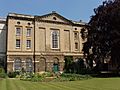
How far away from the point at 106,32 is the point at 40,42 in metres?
19.3

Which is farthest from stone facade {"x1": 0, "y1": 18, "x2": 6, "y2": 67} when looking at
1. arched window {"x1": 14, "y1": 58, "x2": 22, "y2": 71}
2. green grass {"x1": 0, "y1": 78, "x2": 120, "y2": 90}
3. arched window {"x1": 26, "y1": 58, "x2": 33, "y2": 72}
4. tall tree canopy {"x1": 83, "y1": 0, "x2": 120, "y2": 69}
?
green grass {"x1": 0, "y1": 78, "x2": 120, "y2": 90}

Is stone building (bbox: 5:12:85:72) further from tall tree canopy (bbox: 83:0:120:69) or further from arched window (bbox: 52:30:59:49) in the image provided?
tall tree canopy (bbox: 83:0:120:69)

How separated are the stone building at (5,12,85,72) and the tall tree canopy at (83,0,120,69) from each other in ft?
47.6

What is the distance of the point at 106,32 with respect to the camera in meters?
43.6

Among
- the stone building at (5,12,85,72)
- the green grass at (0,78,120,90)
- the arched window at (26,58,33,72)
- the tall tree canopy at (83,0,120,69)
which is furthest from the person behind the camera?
the arched window at (26,58,33,72)

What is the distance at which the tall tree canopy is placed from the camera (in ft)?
137

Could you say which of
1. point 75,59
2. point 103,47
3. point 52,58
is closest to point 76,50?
point 75,59

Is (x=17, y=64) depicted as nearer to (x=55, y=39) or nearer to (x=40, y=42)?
(x=40, y=42)

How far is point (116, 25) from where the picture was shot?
1672 inches

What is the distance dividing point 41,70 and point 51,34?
908 cm

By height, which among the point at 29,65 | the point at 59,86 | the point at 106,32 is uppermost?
the point at 106,32

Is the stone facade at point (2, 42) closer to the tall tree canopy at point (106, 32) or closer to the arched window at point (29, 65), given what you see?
the arched window at point (29, 65)

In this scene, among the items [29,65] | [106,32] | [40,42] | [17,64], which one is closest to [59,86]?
[106,32]

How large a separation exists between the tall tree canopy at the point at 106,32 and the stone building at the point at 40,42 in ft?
47.6
